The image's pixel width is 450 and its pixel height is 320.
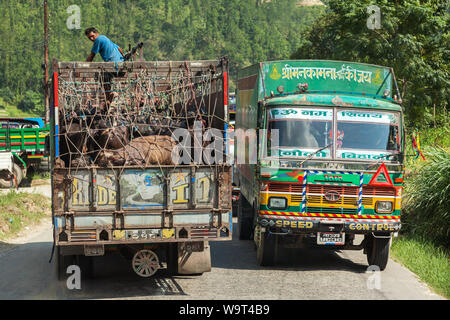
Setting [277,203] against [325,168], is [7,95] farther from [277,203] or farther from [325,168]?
[325,168]

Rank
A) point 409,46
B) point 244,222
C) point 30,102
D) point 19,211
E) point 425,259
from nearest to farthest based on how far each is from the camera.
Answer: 1. point 425,259
2. point 244,222
3. point 19,211
4. point 409,46
5. point 30,102

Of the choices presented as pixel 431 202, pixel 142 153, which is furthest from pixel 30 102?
pixel 142 153

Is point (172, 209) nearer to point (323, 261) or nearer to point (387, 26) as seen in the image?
point (323, 261)

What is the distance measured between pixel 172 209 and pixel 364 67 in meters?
4.46

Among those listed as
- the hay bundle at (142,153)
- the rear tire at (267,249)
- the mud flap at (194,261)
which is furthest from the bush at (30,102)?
the mud flap at (194,261)

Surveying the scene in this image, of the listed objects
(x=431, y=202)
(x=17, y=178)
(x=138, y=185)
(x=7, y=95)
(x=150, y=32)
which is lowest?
(x=17, y=178)

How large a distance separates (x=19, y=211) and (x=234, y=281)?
8.03 m

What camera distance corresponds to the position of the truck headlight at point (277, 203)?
29.6 ft

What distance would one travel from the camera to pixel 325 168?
9016mm

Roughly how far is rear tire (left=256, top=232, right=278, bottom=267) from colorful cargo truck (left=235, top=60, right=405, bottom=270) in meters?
0.02

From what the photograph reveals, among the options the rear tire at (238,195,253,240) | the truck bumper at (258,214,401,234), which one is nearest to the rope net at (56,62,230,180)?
the truck bumper at (258,214,401,234)

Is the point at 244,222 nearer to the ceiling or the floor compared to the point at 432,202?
nearer to the floor
